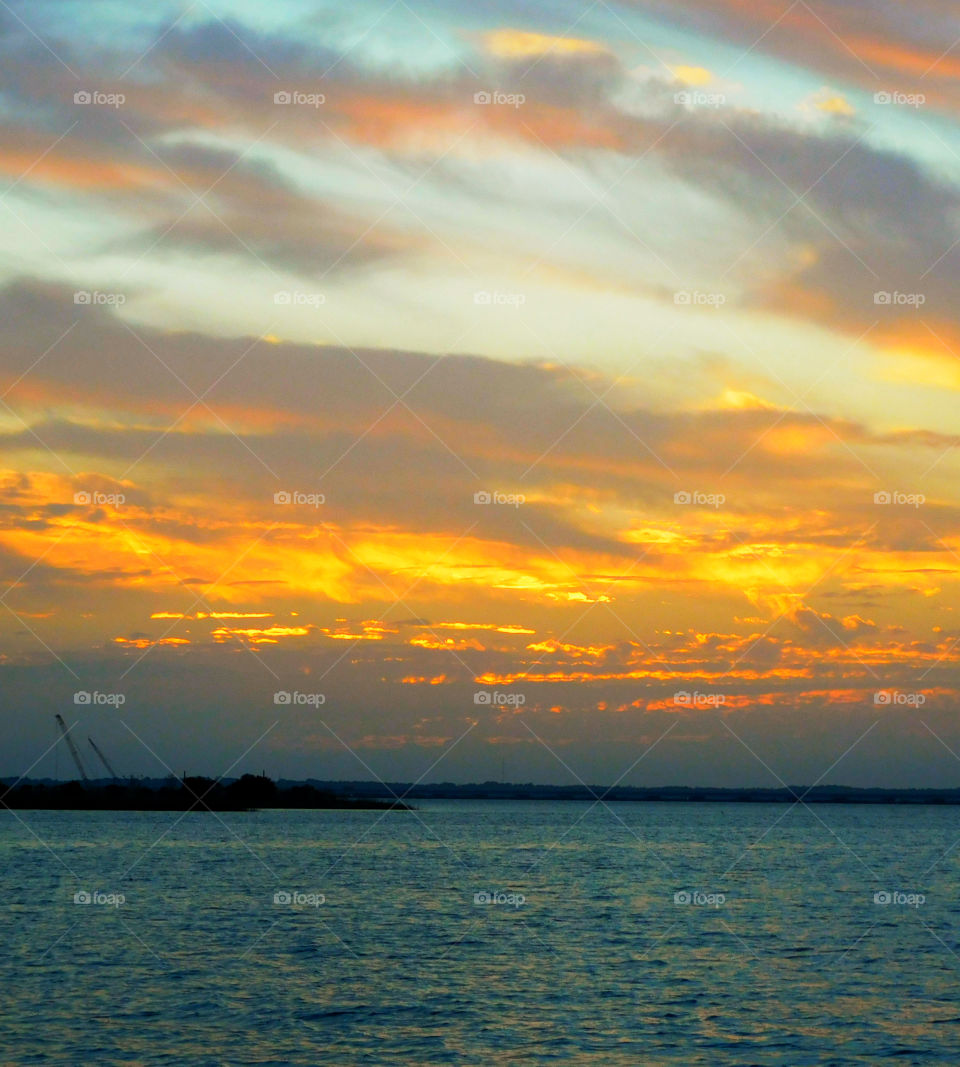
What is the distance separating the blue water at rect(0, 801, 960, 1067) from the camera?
35.0 m

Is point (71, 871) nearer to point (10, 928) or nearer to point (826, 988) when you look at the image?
point (10, 928)

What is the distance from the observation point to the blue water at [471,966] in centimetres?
3503

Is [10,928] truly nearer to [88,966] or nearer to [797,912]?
[88,966]

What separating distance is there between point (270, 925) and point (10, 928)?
1155cm

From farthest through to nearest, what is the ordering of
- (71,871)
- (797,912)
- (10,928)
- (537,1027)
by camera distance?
(71,871), (797,912), (10,928), (537,1027)

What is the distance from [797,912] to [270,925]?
2961cm

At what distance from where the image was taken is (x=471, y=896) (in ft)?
247

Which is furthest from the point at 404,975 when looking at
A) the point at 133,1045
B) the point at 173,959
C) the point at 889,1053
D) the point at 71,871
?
the point at 71,871

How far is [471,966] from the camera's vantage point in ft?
158

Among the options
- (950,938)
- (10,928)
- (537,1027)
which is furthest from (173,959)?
(950,938)

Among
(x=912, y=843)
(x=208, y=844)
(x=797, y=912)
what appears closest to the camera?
(x=797, y=912)

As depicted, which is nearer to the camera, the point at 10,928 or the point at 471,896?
the point at 10,928

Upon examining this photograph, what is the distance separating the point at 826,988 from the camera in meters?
45.2

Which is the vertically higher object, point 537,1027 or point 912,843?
point 537,1027
